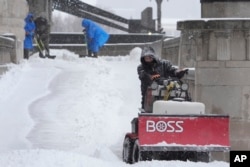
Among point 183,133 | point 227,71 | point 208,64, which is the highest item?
point 208,64

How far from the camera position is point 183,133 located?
28.1 ft

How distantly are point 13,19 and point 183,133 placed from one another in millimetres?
13899

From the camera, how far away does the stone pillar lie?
20891 mm

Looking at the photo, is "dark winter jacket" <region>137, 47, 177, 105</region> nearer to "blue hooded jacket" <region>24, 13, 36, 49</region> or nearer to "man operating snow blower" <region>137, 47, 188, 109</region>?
"man operating snow blower" <region>137, 47, 188, 109</region>

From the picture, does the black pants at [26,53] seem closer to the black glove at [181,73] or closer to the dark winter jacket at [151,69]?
the dark winter jacket at [151,69]

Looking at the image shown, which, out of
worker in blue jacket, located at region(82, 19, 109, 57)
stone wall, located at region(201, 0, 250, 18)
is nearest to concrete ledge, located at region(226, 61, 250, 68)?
stone wall, located at region(201, 0, 250, 18)

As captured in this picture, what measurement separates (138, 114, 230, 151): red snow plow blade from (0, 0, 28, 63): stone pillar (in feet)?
40.5

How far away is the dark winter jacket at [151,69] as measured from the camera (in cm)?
949

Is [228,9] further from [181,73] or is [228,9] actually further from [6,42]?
[6,42]

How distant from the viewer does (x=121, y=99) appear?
15.0 m

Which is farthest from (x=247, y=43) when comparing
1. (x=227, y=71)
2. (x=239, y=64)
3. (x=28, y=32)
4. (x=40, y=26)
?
(x=40, y=26)

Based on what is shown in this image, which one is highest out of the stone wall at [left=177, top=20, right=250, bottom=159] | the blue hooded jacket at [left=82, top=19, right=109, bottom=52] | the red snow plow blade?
the blue hooded jacket at [left=82, top=19, right=109, bottom=52]

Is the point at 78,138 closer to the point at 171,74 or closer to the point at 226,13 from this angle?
the point at 171,74

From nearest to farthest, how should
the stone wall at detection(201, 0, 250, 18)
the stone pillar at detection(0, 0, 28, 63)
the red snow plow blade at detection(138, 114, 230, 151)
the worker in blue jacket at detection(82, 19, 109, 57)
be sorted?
the red snow plow blade at detection(138, 114, 230, 151)
the stone wall at detection(201, 0, 250, 18)
the stone pillar at detection(0, 0, 28, 63)
the worker in blue jacket at detection(82, 19, 109, 57)
